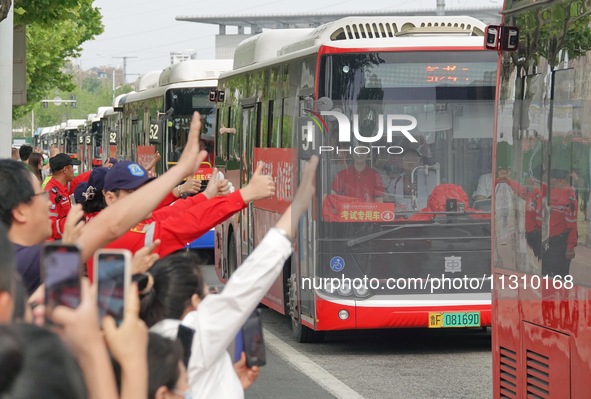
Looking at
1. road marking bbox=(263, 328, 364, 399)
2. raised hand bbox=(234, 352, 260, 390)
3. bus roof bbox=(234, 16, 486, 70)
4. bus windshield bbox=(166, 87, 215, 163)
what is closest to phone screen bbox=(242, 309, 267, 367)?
raised hand bbox=(234, 352, 260, 390)

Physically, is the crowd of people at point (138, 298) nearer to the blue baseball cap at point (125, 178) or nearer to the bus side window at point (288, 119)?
the blue baseball cap at point (125, 178)

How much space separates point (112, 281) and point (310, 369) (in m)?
8.81

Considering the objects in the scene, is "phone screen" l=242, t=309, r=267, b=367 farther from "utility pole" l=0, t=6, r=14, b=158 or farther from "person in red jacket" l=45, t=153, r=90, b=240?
"utility pole" l=0, t=6, r=14, b=158

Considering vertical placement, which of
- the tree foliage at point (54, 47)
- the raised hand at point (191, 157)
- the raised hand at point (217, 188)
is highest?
the tree foliage at point (54, 47)

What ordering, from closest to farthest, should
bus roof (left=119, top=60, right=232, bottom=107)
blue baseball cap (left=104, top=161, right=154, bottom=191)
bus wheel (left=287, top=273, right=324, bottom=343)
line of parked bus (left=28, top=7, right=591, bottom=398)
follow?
blue baseball cap (left=104, top=161, right=154, bottom=191) → line of parked bus (left=28, top=7, right=591, bottom=398) → bus wheel (left=287, top=273, right=324, bottom=343) → bus roof (left=119, top=60, right=232, bottom=107)

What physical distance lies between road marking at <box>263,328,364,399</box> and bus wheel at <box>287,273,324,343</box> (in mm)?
173

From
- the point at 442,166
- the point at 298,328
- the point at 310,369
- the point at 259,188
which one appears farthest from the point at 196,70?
the point at 259,188

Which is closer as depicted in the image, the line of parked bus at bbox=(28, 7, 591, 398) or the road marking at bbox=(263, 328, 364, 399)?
the line of parked bus at bbox=(28, 7, 591, 398)

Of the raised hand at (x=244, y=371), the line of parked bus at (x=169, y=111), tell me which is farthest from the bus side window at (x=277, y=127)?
the raised hand at (x=244, y=371)

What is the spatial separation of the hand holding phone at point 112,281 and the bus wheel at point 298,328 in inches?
395

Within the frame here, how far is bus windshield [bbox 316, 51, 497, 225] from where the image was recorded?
11.9m

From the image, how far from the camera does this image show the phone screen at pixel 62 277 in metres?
2.45

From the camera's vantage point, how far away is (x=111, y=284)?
2771 mm

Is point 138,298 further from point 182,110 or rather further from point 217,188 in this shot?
point 182,110
